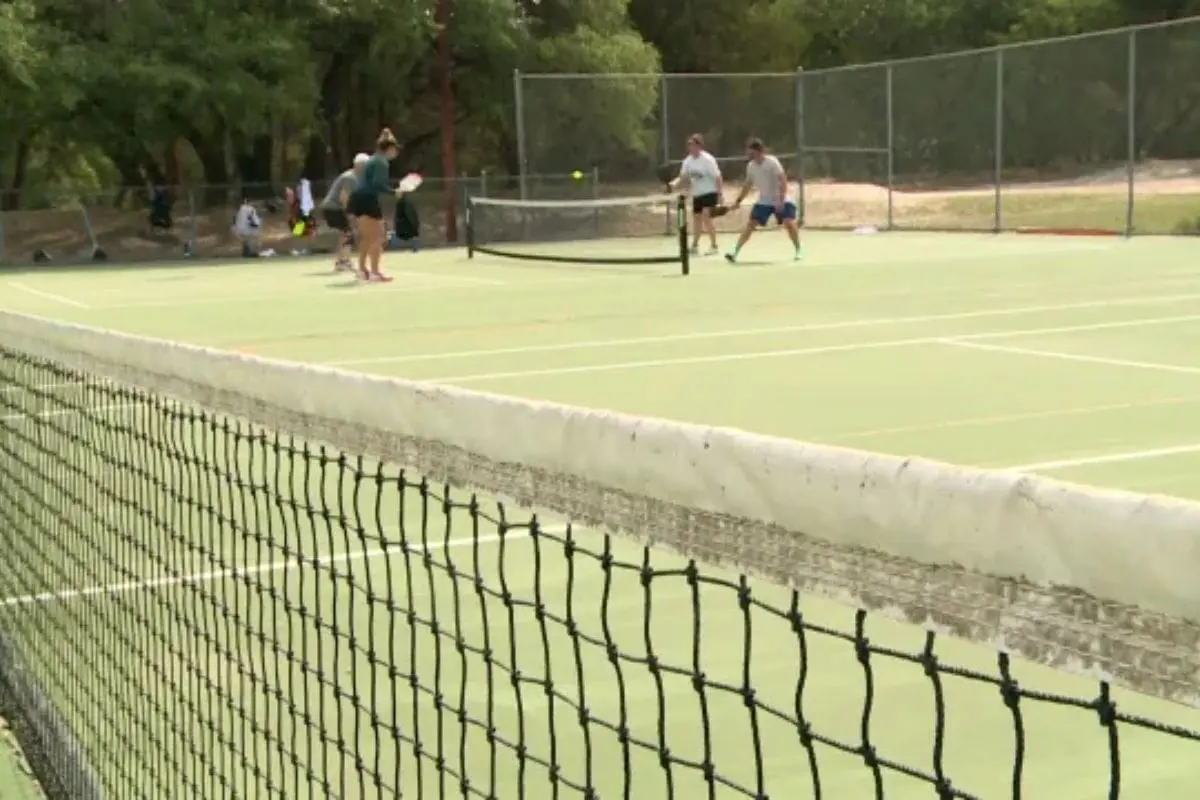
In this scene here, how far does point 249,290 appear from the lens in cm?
2212

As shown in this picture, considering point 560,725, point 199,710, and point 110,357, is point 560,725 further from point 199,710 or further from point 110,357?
point 110,357

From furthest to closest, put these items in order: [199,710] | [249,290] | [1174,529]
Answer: [249,290] < [199,710] < [1174,529]

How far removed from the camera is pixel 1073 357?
38.9 feet

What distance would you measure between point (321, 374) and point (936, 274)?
17.4m

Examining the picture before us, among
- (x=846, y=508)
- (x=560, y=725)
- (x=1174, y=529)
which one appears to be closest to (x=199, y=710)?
(x=560, y=725)

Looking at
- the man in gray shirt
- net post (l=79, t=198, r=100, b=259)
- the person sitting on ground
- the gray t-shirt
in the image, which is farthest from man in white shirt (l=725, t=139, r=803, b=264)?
net post (l=79, t=198, r=100, b=259)

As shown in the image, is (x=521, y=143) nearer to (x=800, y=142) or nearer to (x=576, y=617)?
(x=800, y=142)

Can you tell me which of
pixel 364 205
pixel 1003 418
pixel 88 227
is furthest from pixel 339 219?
pixel 1003 418

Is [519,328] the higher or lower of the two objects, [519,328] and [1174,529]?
the lower

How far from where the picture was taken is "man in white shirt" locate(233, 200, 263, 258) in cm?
3344

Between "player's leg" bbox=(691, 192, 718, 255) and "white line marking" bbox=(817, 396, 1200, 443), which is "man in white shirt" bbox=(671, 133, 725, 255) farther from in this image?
"white line marking" bbox=(817, 396, 1200, 443)

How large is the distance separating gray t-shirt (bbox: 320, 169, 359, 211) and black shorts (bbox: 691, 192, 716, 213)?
15.1 ft

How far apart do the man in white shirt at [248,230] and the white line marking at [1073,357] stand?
2238cm

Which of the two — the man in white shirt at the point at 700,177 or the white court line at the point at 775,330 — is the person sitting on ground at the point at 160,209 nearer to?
the man in white shirt at the point at 700,177
